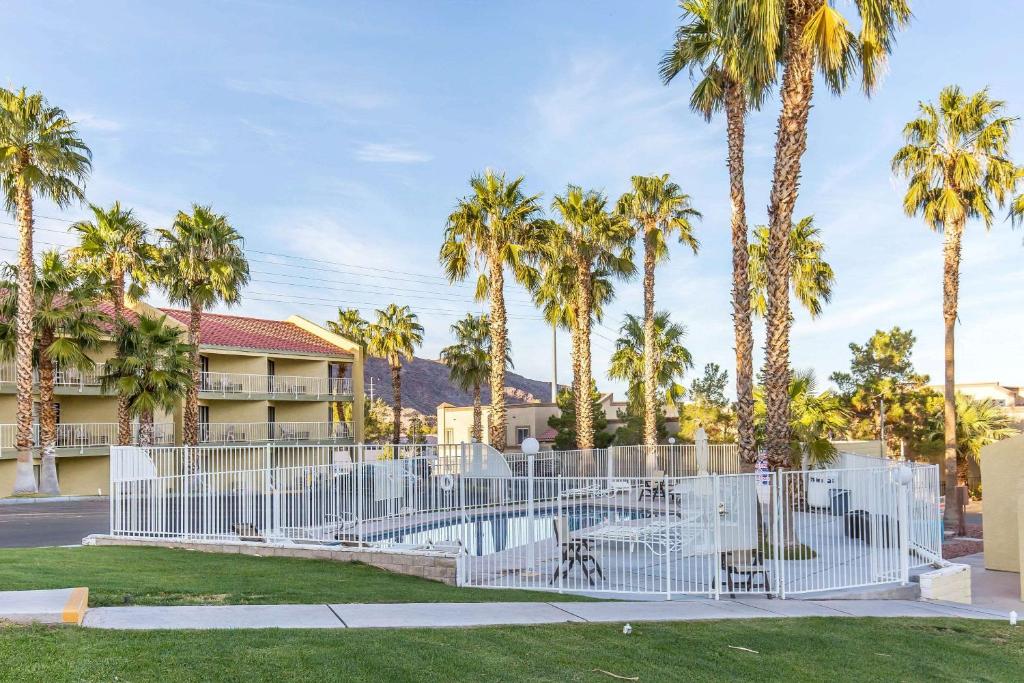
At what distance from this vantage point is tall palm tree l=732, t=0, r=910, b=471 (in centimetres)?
1552

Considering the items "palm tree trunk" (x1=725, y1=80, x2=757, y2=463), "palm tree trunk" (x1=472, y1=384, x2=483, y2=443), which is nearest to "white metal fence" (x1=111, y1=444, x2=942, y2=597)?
"palm tree trunk" (x1=725, y1=80, x2=757, y2=463)

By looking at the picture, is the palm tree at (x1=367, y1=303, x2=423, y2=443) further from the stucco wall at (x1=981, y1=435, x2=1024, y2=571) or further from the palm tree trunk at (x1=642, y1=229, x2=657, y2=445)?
the stucco wall at (x1=981, y1=435, x2=1024, y2=571)

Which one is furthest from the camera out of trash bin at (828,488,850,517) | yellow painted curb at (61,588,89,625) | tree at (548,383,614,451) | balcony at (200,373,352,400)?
tree at (548,383,614,451)

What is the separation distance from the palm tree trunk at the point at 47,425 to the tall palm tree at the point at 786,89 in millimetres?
26230

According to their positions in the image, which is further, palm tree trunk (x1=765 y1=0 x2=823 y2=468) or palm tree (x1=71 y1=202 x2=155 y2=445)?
palm tree (x1=71 y1=202 x2=155 y2=445)

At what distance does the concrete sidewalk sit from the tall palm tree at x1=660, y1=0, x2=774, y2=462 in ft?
22.6

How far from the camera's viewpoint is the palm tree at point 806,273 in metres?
33.5

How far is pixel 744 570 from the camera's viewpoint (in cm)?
1123

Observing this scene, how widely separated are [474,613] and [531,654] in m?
1.75

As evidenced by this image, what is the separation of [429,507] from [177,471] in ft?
15.8

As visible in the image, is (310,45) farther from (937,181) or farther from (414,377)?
(414,377)

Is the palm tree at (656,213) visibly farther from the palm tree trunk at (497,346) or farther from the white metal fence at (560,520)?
the white metal fence at (560,520)

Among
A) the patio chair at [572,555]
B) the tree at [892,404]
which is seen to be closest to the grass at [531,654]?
the patio chair at [572,555]

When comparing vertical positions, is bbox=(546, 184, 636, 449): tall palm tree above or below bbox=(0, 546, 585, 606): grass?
above
